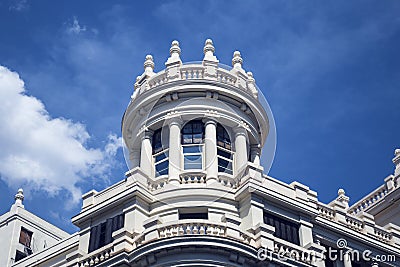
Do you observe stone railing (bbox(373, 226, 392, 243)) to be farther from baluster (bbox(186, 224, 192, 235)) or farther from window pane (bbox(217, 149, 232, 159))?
baluster (bbox(186, 224, 192, 235))

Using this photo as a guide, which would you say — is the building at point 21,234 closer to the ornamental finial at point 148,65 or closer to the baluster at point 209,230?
the ornamental finial at point 148,65

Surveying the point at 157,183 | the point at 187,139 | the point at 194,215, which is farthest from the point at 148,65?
the point at 194,215

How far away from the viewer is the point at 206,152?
4278 centimetres

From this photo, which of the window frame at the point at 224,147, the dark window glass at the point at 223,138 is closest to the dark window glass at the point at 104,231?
the window frame at the point at 224,147

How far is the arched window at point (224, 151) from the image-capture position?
43094mm

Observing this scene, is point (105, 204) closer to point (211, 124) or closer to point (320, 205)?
point (211, 124)

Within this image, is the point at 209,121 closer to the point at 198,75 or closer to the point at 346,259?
the point at 198,75

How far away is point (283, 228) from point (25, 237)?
2004cm

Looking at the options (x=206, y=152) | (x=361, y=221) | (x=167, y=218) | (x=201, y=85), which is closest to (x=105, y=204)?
(x=167, y=218)

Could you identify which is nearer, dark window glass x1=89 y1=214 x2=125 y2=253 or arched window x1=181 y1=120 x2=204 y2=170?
dark window glass x1=89 y1=214 x2=125 y2=253

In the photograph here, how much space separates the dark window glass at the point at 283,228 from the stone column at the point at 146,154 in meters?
7.06

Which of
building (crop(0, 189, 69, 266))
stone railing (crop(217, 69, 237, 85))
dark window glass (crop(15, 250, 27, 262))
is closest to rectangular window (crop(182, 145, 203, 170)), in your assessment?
stone railing (crop(217, 69, 237, 85))

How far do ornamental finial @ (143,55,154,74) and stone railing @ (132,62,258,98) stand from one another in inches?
59.6

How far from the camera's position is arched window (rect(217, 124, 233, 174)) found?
141 feet
